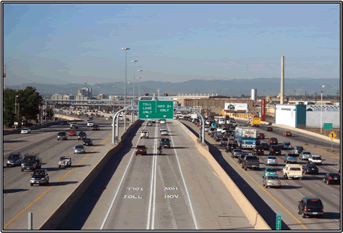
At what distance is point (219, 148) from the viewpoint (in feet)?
221

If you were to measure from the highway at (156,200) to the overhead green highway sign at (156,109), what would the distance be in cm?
648

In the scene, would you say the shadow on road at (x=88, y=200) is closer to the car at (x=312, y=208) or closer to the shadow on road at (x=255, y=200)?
the shadow on road at (x=255, y=200)

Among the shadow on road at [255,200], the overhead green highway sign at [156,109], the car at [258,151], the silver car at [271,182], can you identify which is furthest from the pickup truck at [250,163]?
the car at [258,151]

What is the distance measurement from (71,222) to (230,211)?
10.5 metres

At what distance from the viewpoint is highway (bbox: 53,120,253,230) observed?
2530 centimetres

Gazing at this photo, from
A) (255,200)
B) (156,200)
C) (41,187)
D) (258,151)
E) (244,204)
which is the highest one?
(258,151)

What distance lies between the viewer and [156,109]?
54.8 meters

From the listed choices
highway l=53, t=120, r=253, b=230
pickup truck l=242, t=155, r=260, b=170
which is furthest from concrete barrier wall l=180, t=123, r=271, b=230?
pickup truck l=242, t=155, r=260, b=170

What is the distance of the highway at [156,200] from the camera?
25.3 metres

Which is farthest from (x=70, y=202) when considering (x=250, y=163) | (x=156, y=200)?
(x=250, y=163)

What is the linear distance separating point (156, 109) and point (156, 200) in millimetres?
24423

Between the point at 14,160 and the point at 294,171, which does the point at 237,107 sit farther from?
the point at 14,160

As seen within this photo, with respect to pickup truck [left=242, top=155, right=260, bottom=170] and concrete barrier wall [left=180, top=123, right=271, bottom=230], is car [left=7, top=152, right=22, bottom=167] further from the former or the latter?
pickup truck [left=242, top=155, right=260, bottom=170]

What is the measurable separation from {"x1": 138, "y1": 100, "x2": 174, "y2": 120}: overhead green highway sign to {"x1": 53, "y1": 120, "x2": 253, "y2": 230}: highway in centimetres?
648
